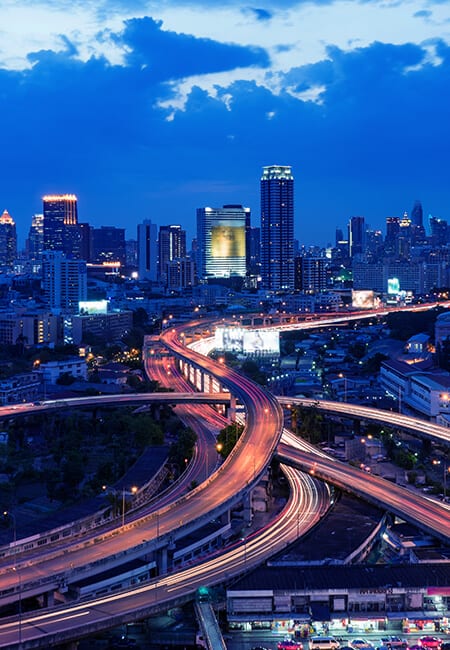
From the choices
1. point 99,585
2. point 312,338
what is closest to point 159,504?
point 99,585

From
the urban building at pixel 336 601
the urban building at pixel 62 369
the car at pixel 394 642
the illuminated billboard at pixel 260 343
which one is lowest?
the car at pixel 394 642

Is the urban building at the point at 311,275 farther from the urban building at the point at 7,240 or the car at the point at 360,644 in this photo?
the car at the point at 360,644

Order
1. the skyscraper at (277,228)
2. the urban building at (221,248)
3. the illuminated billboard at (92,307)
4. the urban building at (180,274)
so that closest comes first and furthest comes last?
the illuminated billboard at (92,307) < the skyscraper at (277,228) < the urban building at (180,274) < the urban building at (221,248)

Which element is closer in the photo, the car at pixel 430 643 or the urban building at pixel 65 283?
the car at pixel 430 643

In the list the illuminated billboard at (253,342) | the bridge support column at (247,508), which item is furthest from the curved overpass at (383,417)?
the illuminated billboard at (253,342)

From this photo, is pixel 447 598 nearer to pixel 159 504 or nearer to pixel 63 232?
pixel 159 504

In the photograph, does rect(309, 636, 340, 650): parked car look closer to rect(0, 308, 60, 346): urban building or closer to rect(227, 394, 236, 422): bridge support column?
rect(227, 394, 236, 422): bridge support column

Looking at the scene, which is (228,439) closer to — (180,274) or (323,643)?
(323,643)
